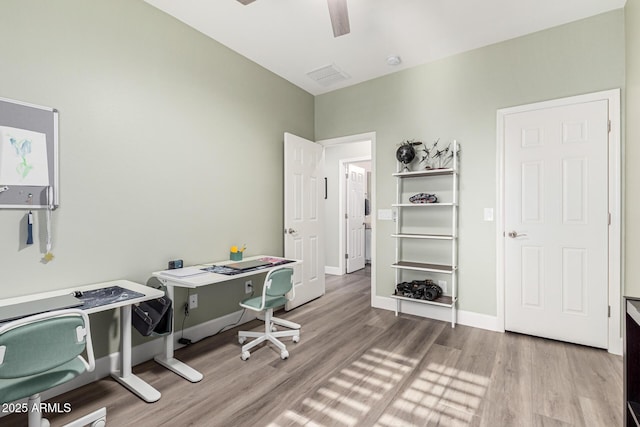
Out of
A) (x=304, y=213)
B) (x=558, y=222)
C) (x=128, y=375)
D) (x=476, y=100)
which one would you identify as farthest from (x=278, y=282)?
(x=476, y=100)

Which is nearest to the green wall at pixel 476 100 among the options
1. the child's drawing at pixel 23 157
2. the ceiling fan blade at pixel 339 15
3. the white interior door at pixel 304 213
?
the white interior door at pixel 304 213

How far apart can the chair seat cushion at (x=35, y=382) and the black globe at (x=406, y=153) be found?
3.21 meters

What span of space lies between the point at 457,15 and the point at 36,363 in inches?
145

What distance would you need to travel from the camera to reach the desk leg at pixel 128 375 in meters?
1.94

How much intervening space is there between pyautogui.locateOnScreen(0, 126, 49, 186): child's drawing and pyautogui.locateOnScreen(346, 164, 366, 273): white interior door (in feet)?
15.1

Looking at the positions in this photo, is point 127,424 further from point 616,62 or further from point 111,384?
point 616,62

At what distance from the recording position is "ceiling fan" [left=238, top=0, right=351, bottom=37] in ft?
6.12

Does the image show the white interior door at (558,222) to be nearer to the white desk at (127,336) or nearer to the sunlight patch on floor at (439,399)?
the sunlight patch on floor at (439,399)

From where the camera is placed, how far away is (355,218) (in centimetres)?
617

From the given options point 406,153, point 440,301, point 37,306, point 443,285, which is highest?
point 406,153

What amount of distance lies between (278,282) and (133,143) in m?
1.61

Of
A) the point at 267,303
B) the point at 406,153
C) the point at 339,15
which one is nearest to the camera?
the point at 339,15

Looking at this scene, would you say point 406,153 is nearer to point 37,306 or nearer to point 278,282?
point 278,282

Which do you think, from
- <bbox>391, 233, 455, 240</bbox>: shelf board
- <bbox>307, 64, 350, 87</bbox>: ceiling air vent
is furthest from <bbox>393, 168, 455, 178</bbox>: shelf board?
<bbox>307, 64, 350, 87</bbox>: ceiling air vent
